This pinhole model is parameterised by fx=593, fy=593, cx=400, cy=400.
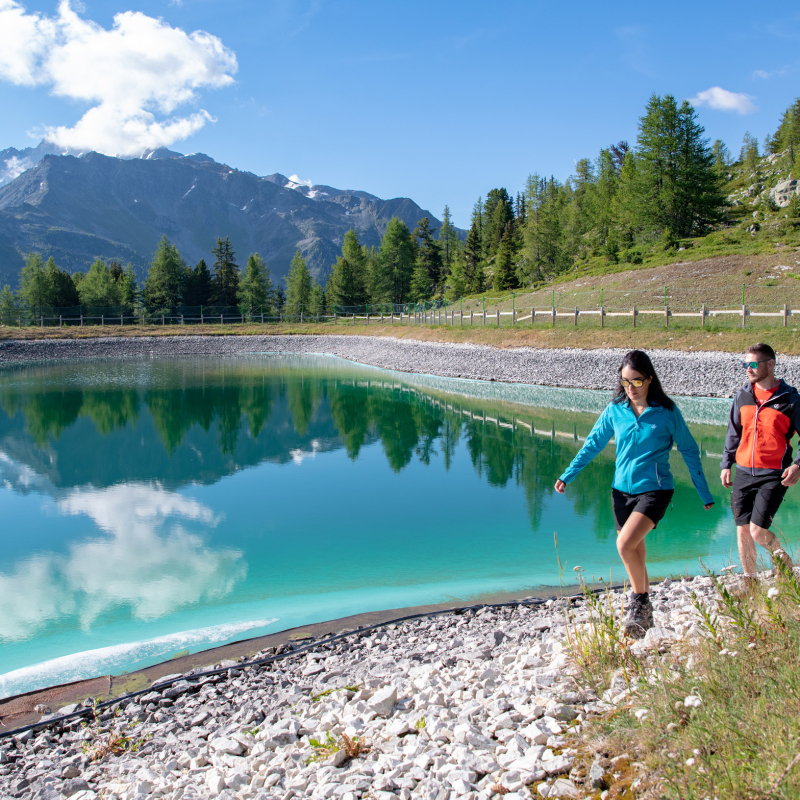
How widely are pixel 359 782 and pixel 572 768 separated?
3.61 feet

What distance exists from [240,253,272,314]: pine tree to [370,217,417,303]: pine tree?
13684 mm

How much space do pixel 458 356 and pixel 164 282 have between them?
49310 millimetres

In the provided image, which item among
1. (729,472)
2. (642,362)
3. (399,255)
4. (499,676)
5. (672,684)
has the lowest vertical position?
(499,676)

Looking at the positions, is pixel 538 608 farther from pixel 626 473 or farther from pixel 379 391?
pixel 379 391

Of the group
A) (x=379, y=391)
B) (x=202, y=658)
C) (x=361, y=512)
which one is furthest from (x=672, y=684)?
(x=379, y=391)

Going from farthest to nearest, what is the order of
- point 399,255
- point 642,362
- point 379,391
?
point 399,255 → point 379,391 → point 642,362

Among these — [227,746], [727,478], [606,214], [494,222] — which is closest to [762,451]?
[727,478]

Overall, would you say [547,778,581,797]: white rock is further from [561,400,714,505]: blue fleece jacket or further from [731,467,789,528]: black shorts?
[731,467,789,528]: black shorts

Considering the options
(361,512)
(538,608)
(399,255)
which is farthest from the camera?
(399,255)

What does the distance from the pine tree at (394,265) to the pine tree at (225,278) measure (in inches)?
723

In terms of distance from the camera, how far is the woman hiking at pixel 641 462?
13.5 feet

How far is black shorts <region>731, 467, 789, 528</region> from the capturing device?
4.63 metres

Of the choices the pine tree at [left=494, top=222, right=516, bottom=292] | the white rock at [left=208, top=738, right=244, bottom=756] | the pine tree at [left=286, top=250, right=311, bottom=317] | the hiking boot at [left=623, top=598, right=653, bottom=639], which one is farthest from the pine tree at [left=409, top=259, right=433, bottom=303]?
the white rock at [left=208, top=738, right=244, bottom=756]

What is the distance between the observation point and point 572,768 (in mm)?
2926
